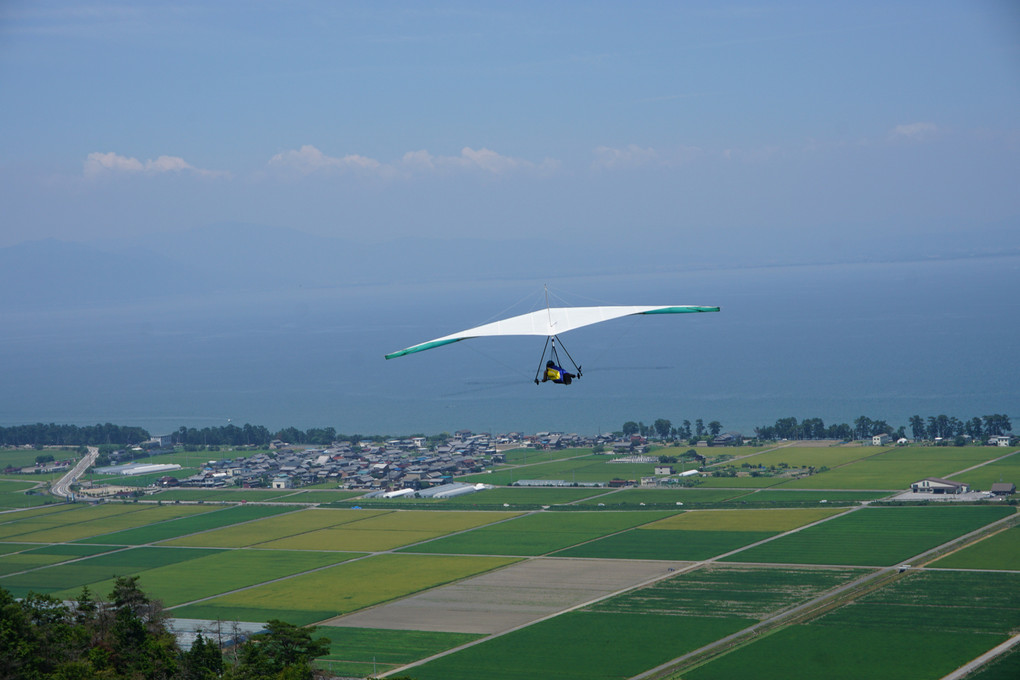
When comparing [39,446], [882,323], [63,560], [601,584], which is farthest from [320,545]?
[882,323]

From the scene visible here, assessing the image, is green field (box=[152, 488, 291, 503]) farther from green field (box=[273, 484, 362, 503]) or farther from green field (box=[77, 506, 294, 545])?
green field (box=[77, 506, 294, 545])

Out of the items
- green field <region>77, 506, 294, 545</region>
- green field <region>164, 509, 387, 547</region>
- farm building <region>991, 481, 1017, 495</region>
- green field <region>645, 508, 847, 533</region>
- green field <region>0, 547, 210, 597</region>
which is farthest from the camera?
green field <region>77, 506, 294, 545</region>

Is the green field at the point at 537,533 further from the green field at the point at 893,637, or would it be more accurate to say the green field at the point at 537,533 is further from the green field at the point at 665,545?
the green field at the point at 893,637

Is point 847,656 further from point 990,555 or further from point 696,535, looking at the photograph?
point 696,535

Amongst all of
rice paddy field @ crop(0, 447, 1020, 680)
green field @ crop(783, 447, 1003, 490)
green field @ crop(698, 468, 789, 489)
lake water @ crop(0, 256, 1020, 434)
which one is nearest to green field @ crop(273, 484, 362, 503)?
rice paddy field @ crop(0, 447, 1020, 680)

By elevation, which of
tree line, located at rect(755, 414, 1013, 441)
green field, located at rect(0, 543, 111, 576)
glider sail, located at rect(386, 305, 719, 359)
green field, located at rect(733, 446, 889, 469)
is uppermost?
glider sail, located at rect(386, 305, 719, 359)

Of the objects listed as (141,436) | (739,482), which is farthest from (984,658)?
(141,436)

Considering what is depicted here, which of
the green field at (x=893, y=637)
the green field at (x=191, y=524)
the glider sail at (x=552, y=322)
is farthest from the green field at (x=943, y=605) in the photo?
the green field at (x=191, y=524)
